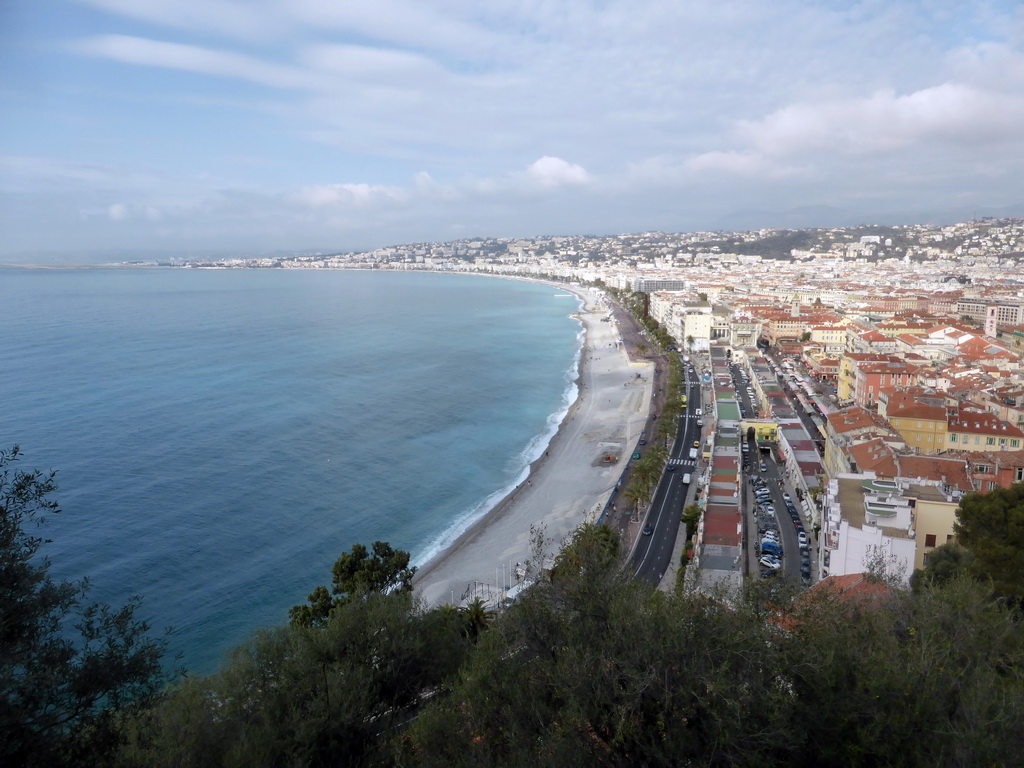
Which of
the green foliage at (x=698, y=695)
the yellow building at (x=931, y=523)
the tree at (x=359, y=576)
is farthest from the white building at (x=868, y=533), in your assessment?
the tree at (x=359, y=576)

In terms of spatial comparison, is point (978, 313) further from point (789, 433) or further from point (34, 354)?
point (34, 354)

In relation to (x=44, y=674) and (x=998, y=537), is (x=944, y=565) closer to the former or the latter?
(x=998, y=537)

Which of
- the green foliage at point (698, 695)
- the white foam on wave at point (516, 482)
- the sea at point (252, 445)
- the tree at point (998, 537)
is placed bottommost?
the white foam on wave at point (516, 482)

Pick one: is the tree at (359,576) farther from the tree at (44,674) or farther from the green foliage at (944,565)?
the green foliage at (944,565)

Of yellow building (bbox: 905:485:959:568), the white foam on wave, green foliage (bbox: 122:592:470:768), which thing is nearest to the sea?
the white foam on wave

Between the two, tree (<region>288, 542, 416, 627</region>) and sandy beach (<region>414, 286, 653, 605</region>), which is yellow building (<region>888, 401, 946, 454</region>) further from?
tree (<region>288, 542, 416, 627</region>)

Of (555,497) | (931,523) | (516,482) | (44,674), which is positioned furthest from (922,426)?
(44,674)
